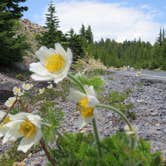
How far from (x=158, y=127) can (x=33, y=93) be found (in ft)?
21.7

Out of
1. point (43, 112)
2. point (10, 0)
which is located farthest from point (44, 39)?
point (43, 112)

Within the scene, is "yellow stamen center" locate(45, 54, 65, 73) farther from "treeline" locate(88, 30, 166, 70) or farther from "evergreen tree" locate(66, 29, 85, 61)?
"treeline" locate(88, 30, 166, 70)

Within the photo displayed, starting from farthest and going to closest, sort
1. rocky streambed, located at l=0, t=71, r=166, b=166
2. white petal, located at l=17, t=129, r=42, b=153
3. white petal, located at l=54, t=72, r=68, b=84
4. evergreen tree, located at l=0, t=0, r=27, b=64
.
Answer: evergreen tree, located at l=0, t=0, r=27, b=64
rocky streambed, located at l=0, t=71, r=166, b=166
white petal, located at l=17, t=129, r=42, b=153
white petal, located at l=54, t=72, r=68, b=84

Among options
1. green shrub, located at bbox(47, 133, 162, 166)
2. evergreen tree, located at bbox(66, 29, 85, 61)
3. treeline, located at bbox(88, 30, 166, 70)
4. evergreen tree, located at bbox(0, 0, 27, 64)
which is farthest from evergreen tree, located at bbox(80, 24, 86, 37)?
green shrub, located at bbox(47, 133, 162, 166)

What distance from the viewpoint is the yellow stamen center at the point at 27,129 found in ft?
8.23

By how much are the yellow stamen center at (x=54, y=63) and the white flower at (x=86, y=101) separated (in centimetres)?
12

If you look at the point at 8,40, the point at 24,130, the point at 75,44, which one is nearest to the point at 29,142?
the point at 24,130

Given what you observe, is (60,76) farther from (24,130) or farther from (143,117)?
(143,117)

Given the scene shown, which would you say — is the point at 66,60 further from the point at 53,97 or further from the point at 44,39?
the point at 44,39

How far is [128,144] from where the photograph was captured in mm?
2533

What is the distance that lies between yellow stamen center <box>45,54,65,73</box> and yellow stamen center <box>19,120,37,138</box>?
0.28 metres

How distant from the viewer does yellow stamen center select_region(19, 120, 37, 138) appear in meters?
2.51

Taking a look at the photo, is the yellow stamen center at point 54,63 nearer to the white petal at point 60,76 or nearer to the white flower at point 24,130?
the white petal at point 60,76

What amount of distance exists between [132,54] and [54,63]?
A: 7792 cm
